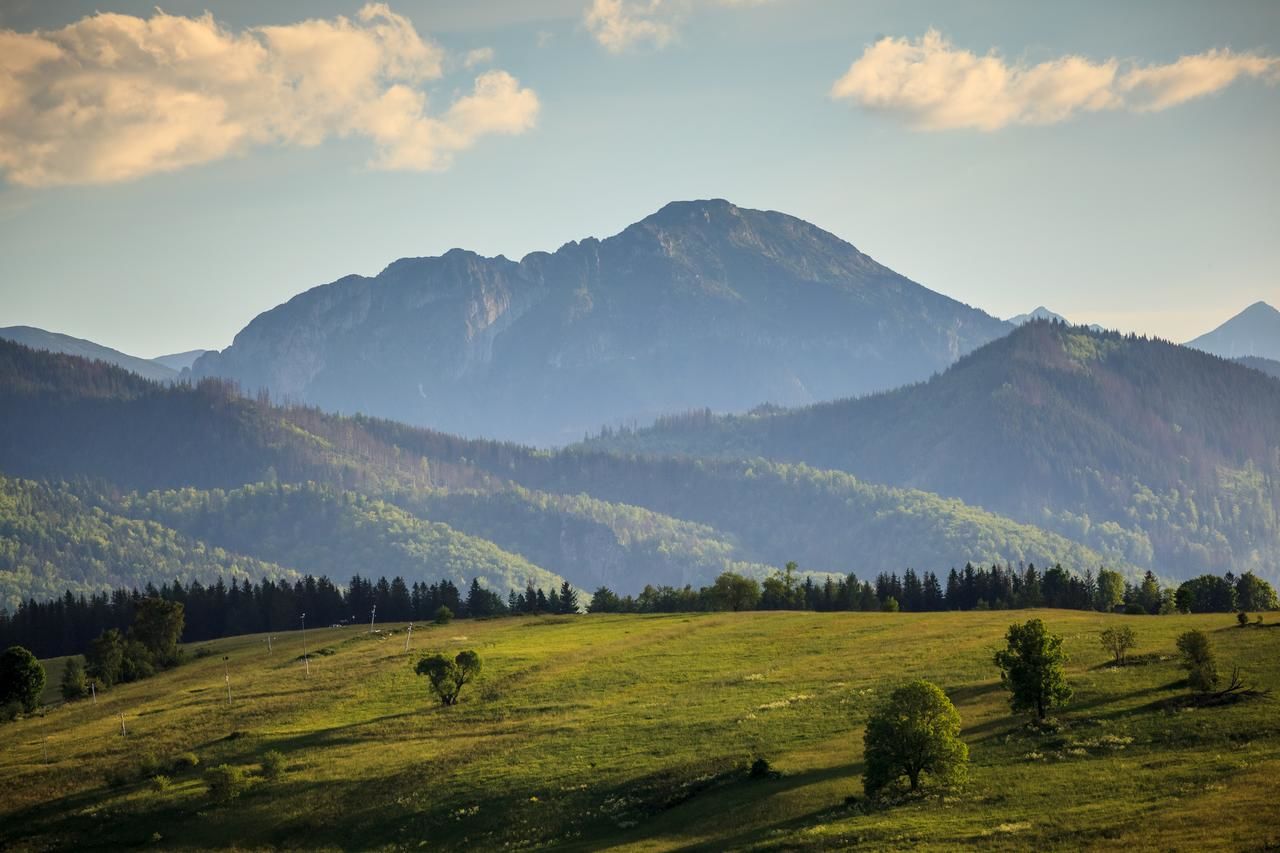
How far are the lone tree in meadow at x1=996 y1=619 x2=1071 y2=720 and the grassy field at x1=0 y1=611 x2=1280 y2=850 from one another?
1.73 m

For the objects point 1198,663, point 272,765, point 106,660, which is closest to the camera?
point 1198,663

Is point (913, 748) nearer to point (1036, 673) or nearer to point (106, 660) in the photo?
point (1036, 673)

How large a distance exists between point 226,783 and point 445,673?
1030 inches

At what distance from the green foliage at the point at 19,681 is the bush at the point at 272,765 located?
55281mm

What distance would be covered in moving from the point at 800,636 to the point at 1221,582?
76417 millimetres

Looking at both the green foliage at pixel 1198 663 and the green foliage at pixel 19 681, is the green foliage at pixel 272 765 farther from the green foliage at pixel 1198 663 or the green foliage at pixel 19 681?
the green foliage at pixel 1198 663

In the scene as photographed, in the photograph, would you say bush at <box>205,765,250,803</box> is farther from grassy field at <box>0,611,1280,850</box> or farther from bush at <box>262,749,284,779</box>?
bush at <box>262,749,284,779</box>

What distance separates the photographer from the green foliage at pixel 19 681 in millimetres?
142500

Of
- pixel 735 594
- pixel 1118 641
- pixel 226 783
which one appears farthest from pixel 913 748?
pixel 735 594

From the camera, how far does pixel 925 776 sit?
77.8m

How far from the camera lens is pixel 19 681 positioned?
14338 cm

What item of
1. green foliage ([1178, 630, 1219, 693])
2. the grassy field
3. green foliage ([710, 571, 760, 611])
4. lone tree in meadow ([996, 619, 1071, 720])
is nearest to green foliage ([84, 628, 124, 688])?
the grassy field

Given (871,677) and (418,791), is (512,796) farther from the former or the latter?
(871,677)

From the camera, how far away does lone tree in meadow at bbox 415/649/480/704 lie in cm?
12044
